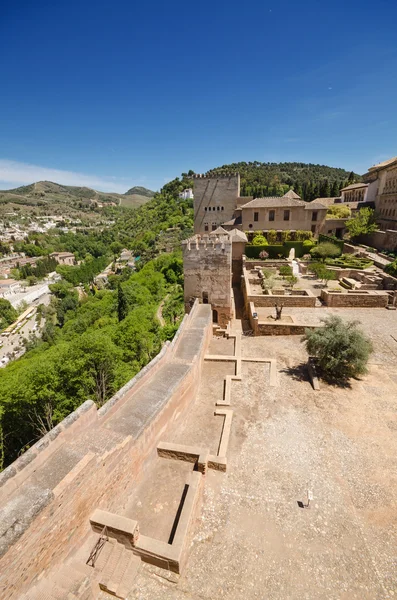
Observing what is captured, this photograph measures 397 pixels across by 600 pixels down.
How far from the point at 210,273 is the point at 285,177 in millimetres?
107375

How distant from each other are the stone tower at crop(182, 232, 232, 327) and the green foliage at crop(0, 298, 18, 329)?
223 feet

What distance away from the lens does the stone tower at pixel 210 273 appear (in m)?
16.1

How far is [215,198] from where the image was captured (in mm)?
35625

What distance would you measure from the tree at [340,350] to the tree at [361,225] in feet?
86.5

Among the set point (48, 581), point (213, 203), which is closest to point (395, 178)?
point (213, 203)

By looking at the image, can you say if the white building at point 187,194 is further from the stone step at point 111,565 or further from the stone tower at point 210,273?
the stone step at point 111,565

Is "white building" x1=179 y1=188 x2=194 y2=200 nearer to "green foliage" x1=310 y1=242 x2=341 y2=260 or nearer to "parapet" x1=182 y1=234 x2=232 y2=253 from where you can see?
"green foliage" x1=310 y1=242 x2=341 y2=260

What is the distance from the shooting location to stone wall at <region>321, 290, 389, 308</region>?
18984 mm

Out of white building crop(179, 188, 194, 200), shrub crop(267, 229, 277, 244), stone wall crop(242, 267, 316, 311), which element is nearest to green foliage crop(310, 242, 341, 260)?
shrub crop(267, 229, 277, 244)

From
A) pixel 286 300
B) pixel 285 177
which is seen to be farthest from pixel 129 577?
pixel 285 177

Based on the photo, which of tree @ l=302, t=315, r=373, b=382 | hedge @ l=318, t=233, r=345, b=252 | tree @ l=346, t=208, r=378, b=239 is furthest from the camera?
tree @ l=346, t=208, r=378, b=239

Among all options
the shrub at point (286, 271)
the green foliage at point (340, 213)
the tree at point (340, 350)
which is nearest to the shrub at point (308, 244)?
the shrub at point (286, 271)

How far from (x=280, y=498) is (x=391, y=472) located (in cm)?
348

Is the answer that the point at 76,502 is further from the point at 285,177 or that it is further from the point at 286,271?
the point at 285,177
